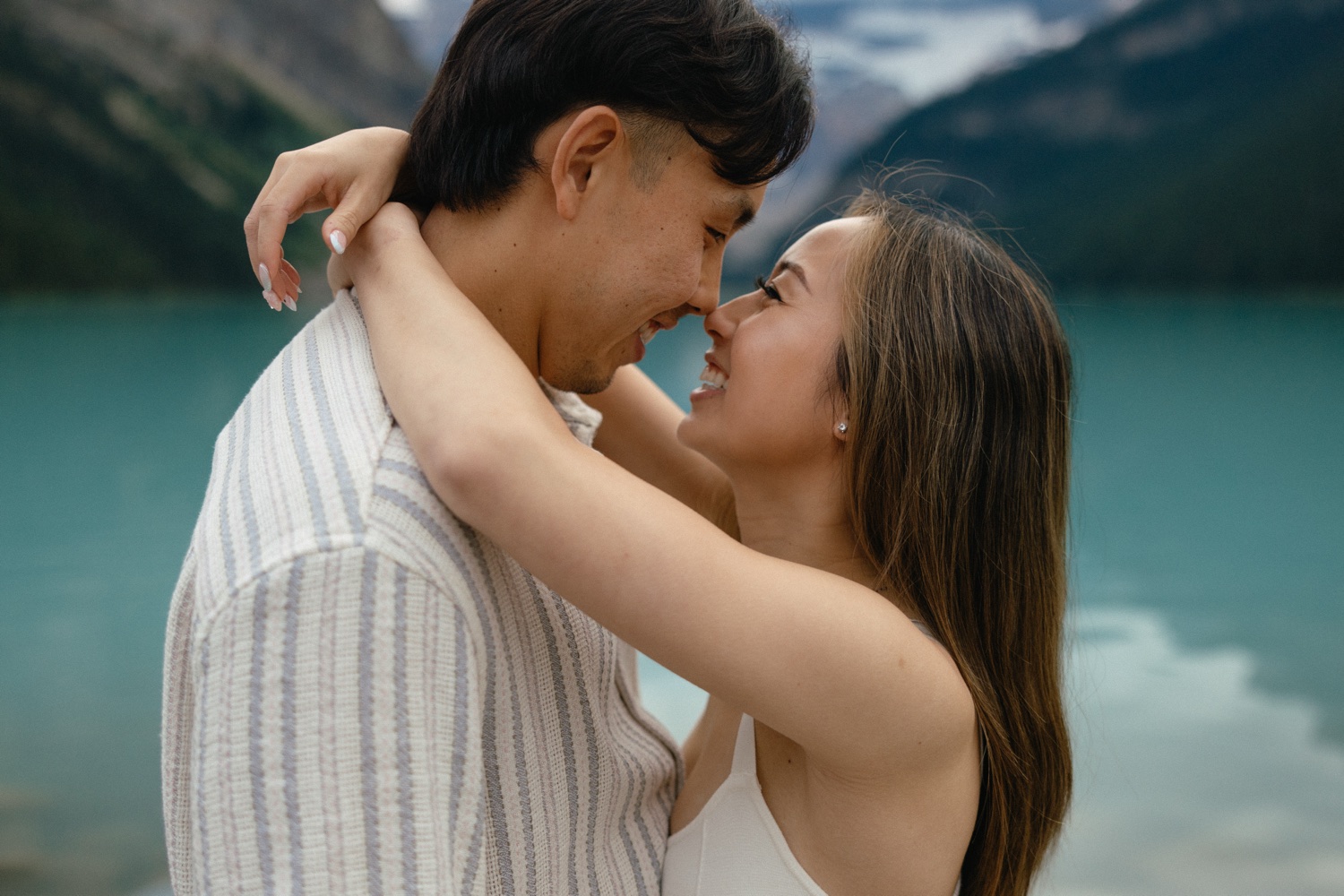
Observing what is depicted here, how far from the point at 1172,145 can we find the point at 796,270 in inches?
1975

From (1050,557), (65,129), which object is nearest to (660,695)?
(1050,557)

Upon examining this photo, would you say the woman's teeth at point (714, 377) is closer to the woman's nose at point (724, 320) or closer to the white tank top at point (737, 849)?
the woman's nose at point (724, 320)

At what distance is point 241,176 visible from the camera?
3603 cm

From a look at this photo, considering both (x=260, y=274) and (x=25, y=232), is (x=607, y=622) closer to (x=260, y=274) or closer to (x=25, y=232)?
(x=260, y=274)

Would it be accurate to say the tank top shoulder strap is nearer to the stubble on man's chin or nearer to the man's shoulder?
the stubble on man's chin

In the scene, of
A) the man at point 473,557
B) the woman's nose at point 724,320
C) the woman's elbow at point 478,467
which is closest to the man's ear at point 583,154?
the man at point 473,557

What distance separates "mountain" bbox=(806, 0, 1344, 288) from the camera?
37750 millimetres

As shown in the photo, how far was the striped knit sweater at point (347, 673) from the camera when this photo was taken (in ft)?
3.22

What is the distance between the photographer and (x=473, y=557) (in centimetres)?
113

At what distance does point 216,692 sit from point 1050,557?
1.09 metres

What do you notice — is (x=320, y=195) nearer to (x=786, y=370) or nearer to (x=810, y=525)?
(x=786, y=370)

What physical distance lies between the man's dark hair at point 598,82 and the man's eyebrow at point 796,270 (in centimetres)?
14

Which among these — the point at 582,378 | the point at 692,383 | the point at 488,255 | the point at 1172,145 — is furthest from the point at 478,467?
the point at 1172,145

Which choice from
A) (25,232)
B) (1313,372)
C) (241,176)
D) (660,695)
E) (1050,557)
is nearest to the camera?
(1050,557)
